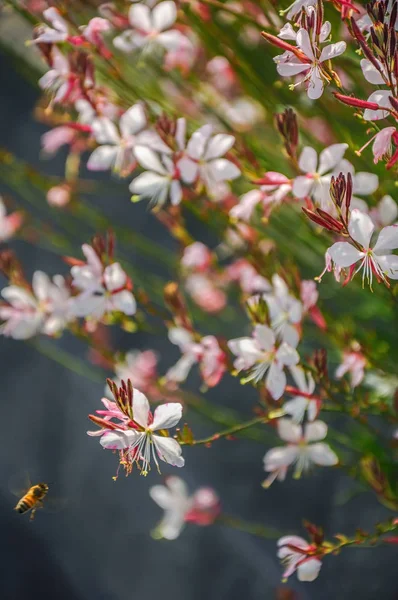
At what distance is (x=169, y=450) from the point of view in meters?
0.56

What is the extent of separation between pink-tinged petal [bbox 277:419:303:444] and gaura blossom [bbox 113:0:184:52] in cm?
48

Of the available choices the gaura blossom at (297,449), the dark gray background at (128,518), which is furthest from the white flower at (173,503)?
the gaura blossom at (297,449)

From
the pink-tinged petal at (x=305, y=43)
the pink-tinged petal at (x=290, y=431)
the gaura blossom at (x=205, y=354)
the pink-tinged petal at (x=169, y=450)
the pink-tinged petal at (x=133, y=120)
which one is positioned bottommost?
the pink-tinged petal at (x=290, y=431)

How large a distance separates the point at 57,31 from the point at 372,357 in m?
0.51

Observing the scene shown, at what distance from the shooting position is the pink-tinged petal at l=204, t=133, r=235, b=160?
2.29ft

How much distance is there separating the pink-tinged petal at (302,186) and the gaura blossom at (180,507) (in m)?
0.57

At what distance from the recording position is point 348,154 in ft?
2.53

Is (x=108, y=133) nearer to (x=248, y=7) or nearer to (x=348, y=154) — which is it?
(x=348, y=154)

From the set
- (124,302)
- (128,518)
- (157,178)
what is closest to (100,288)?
(124,302)

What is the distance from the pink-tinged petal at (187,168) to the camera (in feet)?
2.32

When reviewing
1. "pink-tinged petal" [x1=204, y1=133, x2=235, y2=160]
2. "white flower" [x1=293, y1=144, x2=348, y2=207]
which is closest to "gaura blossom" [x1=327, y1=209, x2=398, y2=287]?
"white flower" [x1=293, y1=144, x2=348, y2=207]

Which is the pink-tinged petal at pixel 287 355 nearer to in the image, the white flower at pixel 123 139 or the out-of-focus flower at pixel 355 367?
the out-of-focus flower at pixel 355 367

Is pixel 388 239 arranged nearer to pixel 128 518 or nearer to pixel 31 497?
pixel 31 497

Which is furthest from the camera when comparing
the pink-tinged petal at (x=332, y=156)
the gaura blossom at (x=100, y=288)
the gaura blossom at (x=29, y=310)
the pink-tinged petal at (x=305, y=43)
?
the gaura blossom at (x=29, y=310)
